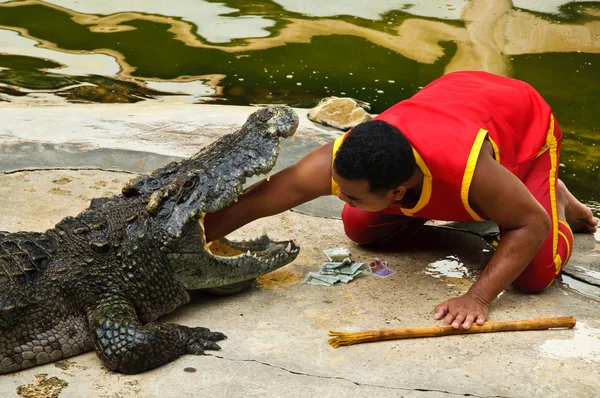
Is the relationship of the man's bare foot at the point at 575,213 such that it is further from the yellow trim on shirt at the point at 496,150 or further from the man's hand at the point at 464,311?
the man's hand at the point at 464,311

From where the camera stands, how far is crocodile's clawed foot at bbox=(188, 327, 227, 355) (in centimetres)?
318

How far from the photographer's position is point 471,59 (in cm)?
820

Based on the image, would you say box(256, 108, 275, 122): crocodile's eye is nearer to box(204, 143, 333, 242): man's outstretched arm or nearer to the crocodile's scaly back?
box(204, 143, 333, 242): man's outstretched arm

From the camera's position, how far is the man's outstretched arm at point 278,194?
141 inches

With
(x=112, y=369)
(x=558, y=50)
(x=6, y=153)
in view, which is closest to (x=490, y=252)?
(x=112, y=369)

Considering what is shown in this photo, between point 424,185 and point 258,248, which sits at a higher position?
point 424,185

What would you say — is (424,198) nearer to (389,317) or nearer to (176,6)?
(389,317)

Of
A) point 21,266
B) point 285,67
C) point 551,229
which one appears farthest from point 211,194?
point 285,67

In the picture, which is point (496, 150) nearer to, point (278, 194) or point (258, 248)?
point (278, 194)

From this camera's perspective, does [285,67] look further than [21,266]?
Yes

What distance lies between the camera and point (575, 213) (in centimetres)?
440

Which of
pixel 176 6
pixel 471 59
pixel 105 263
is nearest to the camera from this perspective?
pixel 105 263

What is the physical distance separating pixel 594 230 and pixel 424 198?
5.02 ft

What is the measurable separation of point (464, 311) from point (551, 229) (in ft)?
2.23
